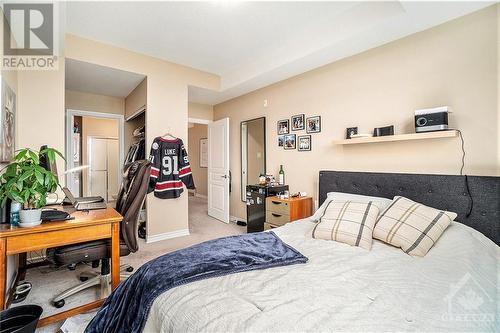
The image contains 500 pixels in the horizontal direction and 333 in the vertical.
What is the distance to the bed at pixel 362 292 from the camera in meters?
0.85

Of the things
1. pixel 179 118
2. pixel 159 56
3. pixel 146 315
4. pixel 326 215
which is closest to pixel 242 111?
pixel 179 118

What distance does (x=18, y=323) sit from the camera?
143 cm

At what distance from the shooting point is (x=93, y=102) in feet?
14.3

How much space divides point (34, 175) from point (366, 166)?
9.52 feet

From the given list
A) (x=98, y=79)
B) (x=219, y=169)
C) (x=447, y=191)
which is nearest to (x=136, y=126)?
(x=98, y=79)

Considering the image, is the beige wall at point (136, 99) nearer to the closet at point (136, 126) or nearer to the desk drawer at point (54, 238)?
the closet at point (136, 126)

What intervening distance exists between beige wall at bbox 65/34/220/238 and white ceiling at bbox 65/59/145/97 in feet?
0.47

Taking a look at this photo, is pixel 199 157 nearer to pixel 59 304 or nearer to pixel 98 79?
pixel 98 79

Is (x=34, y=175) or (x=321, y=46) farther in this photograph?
(x=321, y=46)

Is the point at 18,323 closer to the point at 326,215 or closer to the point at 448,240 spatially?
the point at 326,215

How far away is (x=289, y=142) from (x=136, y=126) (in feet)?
10.6

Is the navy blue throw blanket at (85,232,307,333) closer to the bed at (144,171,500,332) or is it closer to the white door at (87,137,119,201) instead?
the bed at (144,171,500,332)

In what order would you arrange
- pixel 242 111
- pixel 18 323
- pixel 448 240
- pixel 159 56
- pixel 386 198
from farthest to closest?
pixel 242 111, pixel 159 56, pixel 386 198, pixel 448 240, pixel 18 323

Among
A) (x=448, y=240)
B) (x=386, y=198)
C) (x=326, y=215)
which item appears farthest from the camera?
(x=386, y=198)
